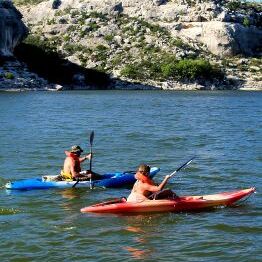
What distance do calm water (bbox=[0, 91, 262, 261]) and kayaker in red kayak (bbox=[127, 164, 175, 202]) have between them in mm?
613

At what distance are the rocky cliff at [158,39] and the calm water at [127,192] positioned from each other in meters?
74.1

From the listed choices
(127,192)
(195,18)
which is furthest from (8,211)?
(195,18)

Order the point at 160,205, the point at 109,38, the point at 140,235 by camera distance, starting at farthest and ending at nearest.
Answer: the point at 109,38, the point at 160,205, the point at 140,235

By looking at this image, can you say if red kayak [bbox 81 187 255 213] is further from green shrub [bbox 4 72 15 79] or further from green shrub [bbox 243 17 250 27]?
green shrub [bbox 243 17 250 27]

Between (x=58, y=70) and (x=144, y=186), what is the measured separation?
4093 inches

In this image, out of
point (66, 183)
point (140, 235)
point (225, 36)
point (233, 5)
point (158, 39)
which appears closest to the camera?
point (140, 235)

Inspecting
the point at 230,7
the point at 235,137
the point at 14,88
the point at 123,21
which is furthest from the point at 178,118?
the point at 230,7

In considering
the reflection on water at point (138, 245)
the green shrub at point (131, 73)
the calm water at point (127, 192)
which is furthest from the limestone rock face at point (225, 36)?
the reflection on water at point (138, 245)

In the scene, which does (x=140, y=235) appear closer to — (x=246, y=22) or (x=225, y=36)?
(x=225, y=36)

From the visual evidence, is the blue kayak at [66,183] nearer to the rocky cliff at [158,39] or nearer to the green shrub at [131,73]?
the rocky cliff at [158,39]

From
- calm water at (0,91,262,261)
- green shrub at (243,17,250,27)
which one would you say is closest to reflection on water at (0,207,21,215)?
calm water at (0,91,262,261)

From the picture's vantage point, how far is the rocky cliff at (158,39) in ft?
400

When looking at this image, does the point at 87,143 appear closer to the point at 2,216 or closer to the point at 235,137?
the point at 235,137

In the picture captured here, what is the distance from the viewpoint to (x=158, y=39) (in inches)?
5369
